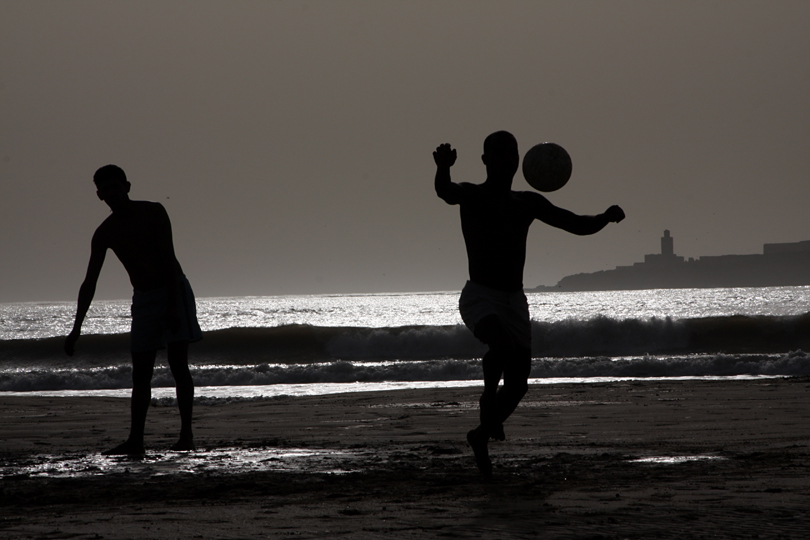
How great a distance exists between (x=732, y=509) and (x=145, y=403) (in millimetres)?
3720

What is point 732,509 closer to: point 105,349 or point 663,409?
point 663,409

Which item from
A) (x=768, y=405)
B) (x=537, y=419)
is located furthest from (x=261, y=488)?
(x=768, y=405)

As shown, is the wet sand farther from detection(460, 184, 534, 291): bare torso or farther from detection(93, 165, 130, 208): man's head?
detection(93, 165, 130, 208): man's head

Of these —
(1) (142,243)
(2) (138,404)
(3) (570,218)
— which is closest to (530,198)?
(3) (570,218)

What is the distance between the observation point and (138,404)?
5309 millimetres

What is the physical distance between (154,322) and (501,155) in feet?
8.36

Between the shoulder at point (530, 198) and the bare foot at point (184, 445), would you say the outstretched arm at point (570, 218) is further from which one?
the bare foot at point (184, 445)

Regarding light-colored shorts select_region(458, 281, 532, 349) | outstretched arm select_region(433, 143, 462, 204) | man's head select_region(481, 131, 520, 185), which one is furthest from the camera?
man's head select_region(481, 131, 520, 185)

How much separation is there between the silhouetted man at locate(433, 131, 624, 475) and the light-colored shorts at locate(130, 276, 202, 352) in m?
2.02

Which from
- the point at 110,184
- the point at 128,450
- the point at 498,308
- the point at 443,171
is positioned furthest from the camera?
the point at 110,184

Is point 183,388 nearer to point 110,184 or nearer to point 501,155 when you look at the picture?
point 110,184

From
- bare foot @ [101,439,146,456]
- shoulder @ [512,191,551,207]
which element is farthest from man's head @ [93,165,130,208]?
shoulder @ [512,191,551,207]

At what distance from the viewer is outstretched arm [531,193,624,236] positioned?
4.28 meters


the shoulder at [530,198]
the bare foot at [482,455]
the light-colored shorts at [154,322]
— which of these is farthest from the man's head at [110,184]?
the bare foot at [482,455]
